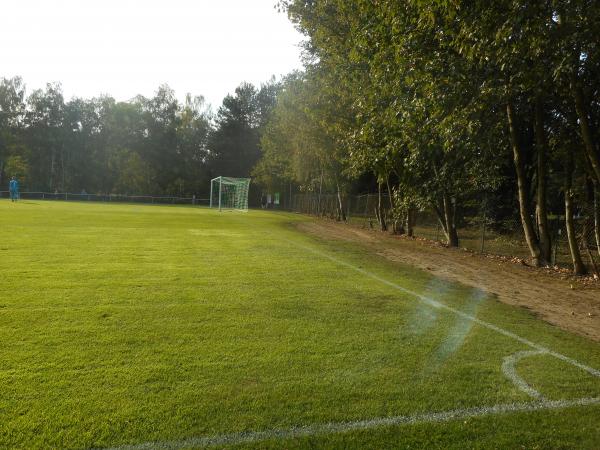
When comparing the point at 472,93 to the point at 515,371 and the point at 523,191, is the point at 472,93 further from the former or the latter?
the point at 515,371

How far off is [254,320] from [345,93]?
1540cm

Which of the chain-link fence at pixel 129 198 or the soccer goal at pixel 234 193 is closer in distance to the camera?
the soccer goal at pixel 234 193

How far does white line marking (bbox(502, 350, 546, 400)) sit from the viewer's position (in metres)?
3.88

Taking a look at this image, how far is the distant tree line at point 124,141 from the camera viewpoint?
6500 cm

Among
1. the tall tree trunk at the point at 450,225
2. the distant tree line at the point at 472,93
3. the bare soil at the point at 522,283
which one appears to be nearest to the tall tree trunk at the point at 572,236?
the distant tree line at the point at 472,93

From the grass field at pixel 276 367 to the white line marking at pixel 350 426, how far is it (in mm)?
14

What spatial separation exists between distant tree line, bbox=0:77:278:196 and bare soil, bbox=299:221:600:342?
5720cm

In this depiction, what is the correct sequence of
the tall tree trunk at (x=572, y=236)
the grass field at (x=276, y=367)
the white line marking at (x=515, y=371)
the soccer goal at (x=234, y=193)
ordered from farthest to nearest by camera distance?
the soccer goal at (x=234, y=193), the tall tree trunk at (x=572, y=236), the white line marking at (x=515, y=371), the grass field at (x=276, y=367)

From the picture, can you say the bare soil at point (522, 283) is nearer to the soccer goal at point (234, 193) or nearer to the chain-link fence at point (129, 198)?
the soccer goal at point (234, 193)

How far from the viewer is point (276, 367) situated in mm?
4195

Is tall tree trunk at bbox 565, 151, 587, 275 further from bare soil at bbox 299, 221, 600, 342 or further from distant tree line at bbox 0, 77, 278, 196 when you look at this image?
distant tree line at bbox 0, 77, 278, 196

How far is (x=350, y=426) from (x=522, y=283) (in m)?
7.72

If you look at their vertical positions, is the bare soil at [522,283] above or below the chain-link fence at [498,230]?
below

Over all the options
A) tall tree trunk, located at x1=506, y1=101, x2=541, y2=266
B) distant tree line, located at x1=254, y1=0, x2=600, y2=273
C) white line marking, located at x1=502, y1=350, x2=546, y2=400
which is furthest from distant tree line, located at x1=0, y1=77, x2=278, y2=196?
white line marking, located at x1=502, y1=350, x2=546, y2=400
